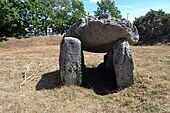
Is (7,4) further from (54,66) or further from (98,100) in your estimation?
(98,100)

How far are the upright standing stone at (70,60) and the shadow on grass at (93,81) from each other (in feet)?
0.90

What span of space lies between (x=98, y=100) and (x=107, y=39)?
142cm

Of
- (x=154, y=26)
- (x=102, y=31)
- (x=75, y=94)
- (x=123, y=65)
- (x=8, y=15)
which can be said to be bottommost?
(x=75, y=94)

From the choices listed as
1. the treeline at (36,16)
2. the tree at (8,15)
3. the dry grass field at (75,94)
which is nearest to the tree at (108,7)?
the treeline at (36,16)

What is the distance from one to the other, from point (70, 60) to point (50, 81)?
87cm

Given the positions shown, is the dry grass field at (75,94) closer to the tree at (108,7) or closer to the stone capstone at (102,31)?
the stone capstone at (102,31)

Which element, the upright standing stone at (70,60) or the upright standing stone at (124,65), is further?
the upright standing stone at (70,60)

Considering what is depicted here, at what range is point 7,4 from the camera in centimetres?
1767

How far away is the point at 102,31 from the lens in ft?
19.4

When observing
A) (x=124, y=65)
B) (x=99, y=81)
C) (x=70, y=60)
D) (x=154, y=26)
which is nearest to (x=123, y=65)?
(x=124, y=65)

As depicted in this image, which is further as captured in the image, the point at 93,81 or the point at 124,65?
the point at 93,81

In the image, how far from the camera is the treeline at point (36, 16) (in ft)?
59.4

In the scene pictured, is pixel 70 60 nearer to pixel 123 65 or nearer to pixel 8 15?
pixel 123 65

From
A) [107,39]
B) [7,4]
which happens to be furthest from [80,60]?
[7,4]
